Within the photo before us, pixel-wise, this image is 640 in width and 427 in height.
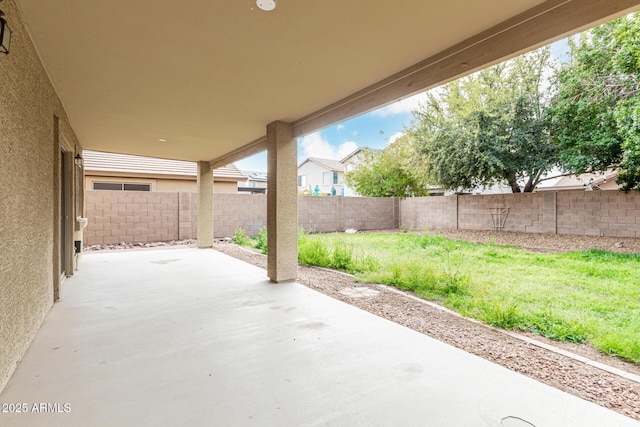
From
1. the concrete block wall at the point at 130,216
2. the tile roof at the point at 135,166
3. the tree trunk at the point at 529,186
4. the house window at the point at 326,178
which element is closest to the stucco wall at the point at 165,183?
the tile roof at the point at 135,166

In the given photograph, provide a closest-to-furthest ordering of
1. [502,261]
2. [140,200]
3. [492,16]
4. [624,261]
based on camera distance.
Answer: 1. [492,16]
2. [624,261]
3. [502,261]
4. [140,200]

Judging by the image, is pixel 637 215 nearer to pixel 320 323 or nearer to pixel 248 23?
pixel 320 323

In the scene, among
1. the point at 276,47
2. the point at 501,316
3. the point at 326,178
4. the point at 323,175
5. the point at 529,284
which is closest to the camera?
the point at 276,47

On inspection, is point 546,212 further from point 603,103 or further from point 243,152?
point 243,152

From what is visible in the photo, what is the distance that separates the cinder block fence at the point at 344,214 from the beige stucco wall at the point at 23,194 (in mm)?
6399

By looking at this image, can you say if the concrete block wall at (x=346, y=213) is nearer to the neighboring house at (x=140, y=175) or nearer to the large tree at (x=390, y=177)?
the large tree at (x=390, y=177)

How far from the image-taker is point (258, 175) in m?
30.4

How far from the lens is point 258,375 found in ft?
7.74

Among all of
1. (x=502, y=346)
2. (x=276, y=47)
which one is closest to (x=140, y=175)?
(x=276, y=47)

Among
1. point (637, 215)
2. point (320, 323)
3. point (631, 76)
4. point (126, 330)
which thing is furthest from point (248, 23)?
point (637, 215)

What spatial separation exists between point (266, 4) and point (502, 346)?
348cm

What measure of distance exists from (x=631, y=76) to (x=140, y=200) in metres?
13.0

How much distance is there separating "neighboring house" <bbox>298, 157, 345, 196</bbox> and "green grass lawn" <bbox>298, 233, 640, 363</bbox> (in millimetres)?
17968

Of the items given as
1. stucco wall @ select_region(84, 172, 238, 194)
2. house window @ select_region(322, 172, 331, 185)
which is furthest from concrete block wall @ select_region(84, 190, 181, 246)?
house window @ select_region(322, 172, 331, 185)
